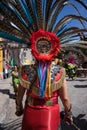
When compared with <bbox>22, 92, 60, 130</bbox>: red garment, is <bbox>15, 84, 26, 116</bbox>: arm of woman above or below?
above

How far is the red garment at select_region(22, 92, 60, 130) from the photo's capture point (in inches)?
182

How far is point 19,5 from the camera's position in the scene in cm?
451

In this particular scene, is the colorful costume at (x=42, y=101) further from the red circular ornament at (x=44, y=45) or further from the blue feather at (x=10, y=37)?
the blue feather at (x=10, y=37)

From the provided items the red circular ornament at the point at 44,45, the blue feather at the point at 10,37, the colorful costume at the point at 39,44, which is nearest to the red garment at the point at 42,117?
the colorful costume at the point at 39,44

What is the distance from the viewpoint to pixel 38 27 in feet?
15.2

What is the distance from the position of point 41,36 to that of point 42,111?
932 millimetres

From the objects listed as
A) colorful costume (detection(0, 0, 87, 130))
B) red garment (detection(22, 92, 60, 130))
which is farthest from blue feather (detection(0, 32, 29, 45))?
red garment (detection(22, 92, 60, 130))

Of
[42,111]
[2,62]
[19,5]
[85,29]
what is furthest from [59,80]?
[2,62]

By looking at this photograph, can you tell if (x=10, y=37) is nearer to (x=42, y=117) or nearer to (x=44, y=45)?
(x=44, y=45)

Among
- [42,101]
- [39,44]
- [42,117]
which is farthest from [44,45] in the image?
[42,117]

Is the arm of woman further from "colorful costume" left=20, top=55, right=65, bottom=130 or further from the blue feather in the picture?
the blue feather

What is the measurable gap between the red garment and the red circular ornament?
20.3 inches

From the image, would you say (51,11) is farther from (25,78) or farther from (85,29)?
(25,78)

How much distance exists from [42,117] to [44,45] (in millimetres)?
897
